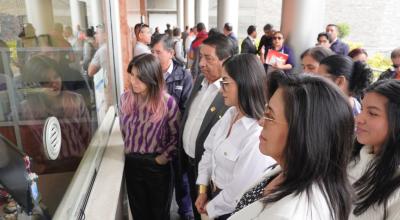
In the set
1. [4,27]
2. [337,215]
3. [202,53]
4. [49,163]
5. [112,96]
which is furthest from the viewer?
[112,96]

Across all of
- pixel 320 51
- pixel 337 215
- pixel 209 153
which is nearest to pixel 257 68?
pixel 209 153

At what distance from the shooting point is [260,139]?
1.04 meters

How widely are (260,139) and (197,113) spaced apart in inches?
40.8

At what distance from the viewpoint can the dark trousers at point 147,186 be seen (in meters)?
2.13

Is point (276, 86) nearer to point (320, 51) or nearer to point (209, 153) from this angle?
point (209, 153)

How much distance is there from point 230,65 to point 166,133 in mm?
826

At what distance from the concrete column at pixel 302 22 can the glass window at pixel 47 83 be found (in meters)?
3.36

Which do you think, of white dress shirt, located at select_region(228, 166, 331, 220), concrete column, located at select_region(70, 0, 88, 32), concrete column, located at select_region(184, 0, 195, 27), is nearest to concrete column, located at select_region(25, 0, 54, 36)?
concrete column, located at select_region(70, 0, 88, 32)

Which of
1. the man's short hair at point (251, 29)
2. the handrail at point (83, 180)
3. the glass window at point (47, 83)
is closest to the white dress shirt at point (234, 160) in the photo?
the handrail at point (83, 180)

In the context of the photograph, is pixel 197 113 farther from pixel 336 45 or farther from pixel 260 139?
pixel 336 45

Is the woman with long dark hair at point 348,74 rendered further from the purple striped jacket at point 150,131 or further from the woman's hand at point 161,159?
the woman's hand at point 161,159

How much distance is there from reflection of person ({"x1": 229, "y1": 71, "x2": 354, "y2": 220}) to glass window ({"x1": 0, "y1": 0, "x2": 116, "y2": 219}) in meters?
0.78

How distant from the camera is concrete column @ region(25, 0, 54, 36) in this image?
4.04ft

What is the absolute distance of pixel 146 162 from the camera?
2121 mm
